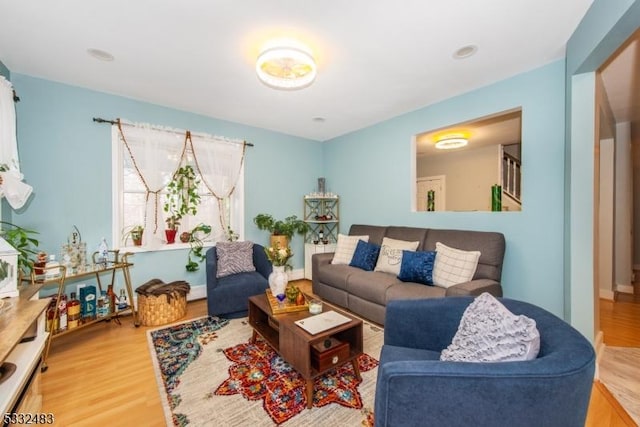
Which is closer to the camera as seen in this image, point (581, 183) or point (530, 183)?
point (581, 183)

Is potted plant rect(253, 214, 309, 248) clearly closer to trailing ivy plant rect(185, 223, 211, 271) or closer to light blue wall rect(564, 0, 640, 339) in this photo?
trailing ivy plant rect(185, 223, 211, 271)

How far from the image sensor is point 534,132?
2533 millimetres

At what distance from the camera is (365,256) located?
3.39 meters

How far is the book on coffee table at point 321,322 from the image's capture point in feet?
5.93

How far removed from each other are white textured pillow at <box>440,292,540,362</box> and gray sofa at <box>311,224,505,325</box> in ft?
3.03

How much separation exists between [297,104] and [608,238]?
15.3 ft

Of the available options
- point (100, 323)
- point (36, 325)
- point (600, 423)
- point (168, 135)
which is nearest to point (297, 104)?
point (168, 135)

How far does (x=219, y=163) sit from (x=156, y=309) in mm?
2038

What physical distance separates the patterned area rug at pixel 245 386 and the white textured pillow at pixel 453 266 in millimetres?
853

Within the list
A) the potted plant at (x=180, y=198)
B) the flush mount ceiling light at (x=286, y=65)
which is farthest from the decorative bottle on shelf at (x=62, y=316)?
the flush mount ceiling light at (x=286, y=65)

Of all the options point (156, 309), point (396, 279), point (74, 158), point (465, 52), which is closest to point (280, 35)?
point (465, 52)

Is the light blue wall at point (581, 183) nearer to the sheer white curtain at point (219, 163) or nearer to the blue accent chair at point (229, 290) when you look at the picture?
the blue accent chair at point (229, 290)

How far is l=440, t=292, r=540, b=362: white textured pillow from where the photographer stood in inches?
41.8

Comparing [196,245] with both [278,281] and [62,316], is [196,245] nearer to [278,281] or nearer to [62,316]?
[62,316]
